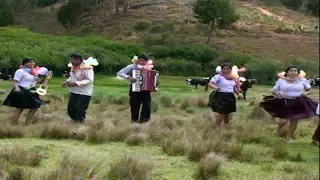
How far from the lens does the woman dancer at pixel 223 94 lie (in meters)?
12.6

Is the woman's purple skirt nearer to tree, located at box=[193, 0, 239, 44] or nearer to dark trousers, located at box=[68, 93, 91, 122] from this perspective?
dark trousers, located at box=[68, 93, 91, 122]

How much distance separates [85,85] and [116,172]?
588cm

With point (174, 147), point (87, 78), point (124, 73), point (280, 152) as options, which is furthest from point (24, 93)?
point (280, 152)

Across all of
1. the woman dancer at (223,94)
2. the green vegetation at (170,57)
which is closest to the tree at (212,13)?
the green vegetation at (170,57)

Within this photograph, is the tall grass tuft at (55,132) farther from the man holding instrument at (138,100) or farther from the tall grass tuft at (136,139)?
the man holding instrument at (138,100)

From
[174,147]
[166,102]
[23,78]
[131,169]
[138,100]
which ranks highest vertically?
[131,169]

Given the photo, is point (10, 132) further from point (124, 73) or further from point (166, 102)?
point (166, 102)

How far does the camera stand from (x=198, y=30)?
214ft

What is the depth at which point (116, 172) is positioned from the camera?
673cm

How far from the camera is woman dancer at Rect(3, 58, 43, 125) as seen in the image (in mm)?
12383

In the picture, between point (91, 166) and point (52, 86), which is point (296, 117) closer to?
point (91, 166)

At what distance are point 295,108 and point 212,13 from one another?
161 ft

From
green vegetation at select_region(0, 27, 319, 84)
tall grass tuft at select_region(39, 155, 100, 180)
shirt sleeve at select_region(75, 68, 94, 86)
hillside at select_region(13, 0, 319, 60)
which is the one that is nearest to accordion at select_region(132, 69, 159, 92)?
shirt sleeve at select_region(75, 68, 94, 86)

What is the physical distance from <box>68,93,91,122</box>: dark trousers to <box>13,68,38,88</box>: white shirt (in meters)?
0.94
